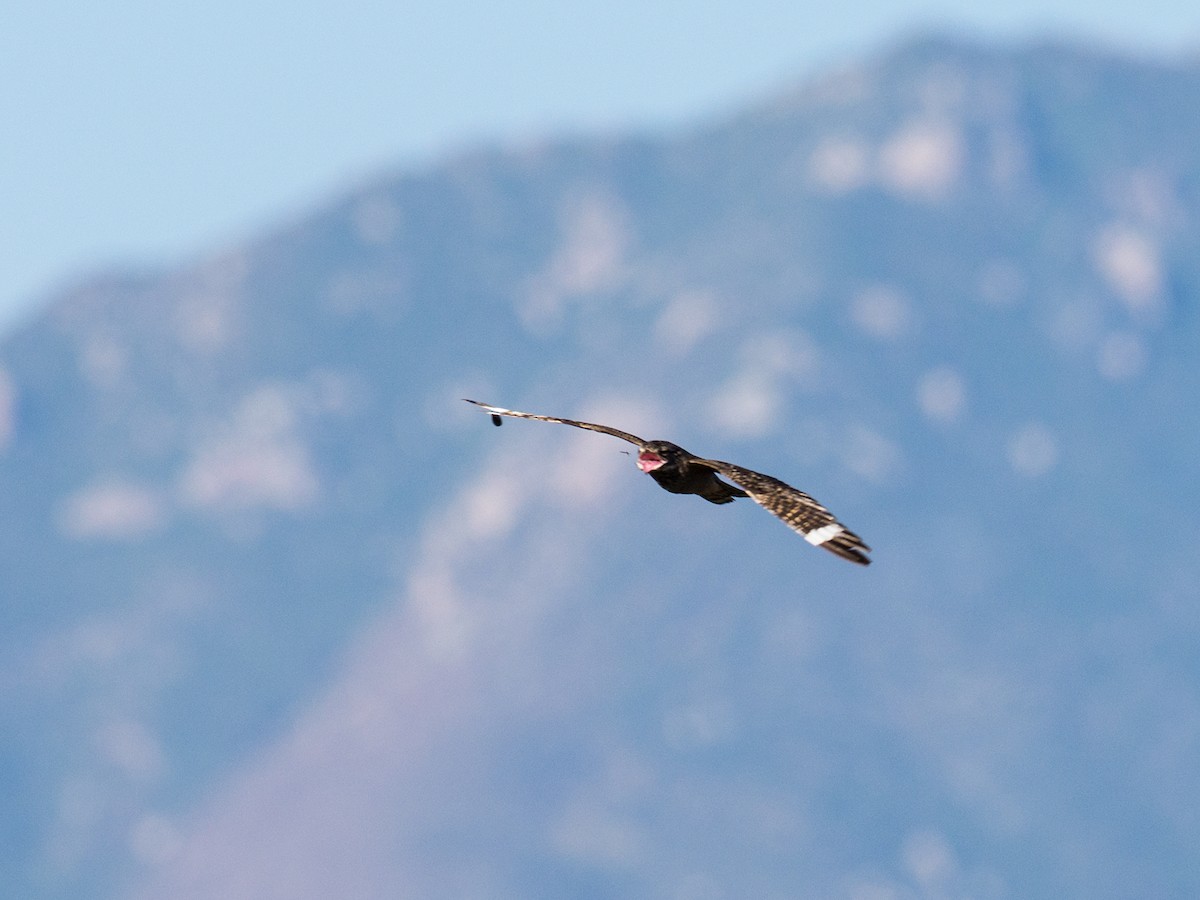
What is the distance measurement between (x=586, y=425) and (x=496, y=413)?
2180mm

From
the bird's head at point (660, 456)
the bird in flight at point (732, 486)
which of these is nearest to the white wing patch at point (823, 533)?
the bird in flight at point (732, 486)

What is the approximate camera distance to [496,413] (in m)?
46.0

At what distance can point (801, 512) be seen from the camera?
3919 cm

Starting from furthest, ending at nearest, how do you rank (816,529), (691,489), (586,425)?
1. (586,425)
2. (691,489)
3. (816,529)

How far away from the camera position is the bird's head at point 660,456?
139 feet

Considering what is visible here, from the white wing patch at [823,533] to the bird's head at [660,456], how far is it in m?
4.79

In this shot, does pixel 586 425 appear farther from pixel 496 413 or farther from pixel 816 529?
pixel 816 529

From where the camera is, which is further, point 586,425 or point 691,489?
point 586,425

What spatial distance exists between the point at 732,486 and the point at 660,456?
57.1 inches

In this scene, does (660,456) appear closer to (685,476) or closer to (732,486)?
(685,476)

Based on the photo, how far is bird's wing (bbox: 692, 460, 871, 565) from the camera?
1455 inches

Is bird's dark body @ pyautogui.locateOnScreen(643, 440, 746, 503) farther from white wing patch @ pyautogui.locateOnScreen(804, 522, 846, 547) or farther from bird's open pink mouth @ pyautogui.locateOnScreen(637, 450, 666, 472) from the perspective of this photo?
white wing patch @ pyautogui.locateOnScreen(804, 522, 846, 547)

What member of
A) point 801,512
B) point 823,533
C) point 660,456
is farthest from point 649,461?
point 823,533

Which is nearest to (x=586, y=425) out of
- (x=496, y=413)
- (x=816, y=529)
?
(x=496, y=413)
